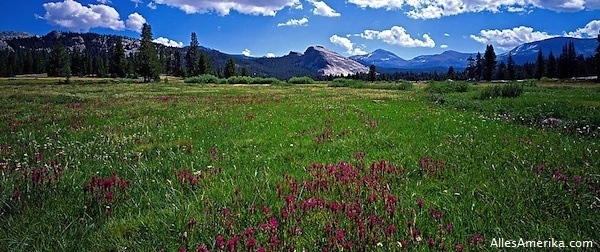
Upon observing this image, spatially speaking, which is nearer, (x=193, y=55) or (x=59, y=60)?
(x=59, y=60)

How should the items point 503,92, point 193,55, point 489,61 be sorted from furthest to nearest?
1. point 193,55
2. point 489,61
3. point 503,92

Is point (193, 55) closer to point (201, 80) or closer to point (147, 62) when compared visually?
point (147, 62)

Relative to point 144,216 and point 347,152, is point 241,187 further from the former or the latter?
point 347,152

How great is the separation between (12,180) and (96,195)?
172 centimetres

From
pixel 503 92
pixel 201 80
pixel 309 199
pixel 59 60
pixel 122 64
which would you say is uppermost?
pixel 59 60

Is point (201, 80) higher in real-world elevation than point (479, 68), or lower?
lower

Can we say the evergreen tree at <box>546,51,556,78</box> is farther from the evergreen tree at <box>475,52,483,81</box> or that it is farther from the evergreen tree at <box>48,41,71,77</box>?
the evergreen tree at <box>48,41,71,77</box>

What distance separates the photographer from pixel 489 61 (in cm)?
14150

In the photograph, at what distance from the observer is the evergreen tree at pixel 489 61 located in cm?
13836

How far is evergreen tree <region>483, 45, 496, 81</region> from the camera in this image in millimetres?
138363

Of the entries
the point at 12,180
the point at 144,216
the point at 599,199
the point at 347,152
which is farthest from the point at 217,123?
the point at 599,199

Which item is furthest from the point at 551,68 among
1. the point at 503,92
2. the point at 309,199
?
the point at 309,199

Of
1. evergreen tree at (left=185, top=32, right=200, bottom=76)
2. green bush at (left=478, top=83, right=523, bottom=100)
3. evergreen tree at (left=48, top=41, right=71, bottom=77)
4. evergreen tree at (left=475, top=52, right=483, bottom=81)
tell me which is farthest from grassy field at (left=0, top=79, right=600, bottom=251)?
evergreen tree at (left=475, top=52, right=483, bottom=81)

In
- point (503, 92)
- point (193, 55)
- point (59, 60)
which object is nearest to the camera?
point (503, 92)
